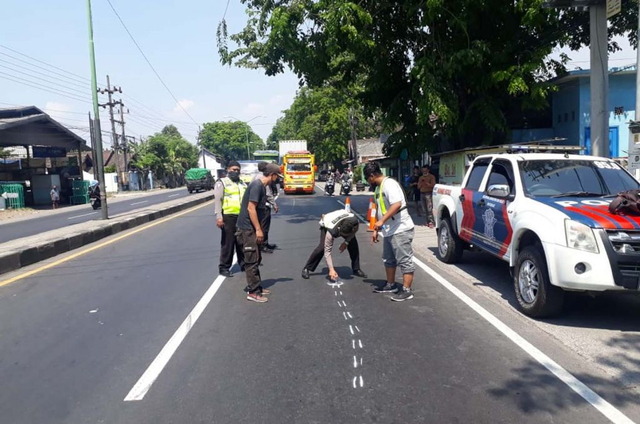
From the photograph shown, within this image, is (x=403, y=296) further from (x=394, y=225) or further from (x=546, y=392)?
(x=546, y=392)

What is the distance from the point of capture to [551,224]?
17.0ft

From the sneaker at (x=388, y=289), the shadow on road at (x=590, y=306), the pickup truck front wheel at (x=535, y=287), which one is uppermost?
the pickup truck front wheel at (x=535, y=287)

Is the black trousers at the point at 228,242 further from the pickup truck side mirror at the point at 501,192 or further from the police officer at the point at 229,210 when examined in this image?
the pickup truck side mirror at the point at 501,192

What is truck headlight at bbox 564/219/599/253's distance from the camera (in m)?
4.84

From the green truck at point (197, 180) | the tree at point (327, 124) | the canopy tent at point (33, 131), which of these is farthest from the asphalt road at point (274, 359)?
the tree at point (327, 124)

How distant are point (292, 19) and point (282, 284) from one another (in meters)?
8.89

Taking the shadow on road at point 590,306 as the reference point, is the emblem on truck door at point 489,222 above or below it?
above

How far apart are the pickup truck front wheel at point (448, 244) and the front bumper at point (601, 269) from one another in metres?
3.45

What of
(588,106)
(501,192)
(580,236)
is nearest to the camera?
(580,236)

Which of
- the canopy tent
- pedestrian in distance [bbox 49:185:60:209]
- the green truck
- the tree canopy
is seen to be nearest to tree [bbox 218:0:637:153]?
the canopy tent

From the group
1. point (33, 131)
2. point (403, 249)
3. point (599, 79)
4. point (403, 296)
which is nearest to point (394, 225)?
point (403, 249)

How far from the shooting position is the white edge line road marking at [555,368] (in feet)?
11.3

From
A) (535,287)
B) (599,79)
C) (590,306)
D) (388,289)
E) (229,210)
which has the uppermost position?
(599,79)

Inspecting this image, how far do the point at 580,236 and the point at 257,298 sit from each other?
3.81 meters
